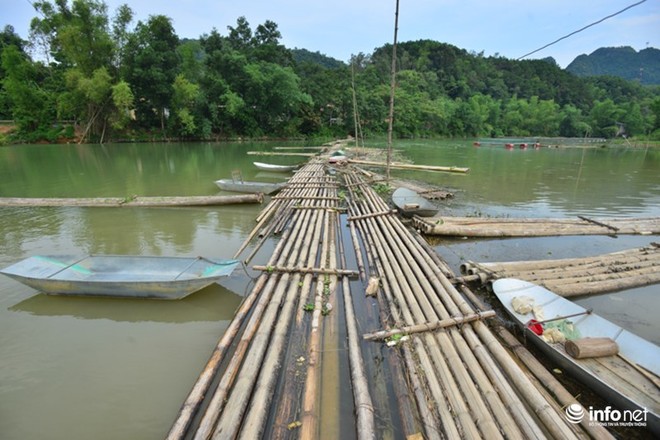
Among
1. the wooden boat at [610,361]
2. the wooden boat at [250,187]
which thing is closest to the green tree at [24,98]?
the wooden boat at [250,187]

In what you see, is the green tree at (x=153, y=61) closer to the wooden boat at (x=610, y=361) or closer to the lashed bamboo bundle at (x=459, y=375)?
the lashed bamboo bundle at (x=459, y=375)

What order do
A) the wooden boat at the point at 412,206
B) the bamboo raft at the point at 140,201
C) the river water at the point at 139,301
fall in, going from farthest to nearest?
1. the bamboo raft at the point at 140,201
2. the wooden boat at the point at 412,206
3. the river water at the point at 139,301

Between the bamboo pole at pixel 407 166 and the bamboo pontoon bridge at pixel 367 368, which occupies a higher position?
the bamboo pole at pixel 407 166

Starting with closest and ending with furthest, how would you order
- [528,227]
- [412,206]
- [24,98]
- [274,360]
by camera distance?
[274,360] → [528,227] → [412,206] → [24,98]

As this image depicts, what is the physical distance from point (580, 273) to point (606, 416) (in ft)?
11.4

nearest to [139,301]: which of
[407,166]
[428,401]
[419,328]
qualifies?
[419,328]

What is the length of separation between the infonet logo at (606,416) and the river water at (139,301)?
2.33 meters

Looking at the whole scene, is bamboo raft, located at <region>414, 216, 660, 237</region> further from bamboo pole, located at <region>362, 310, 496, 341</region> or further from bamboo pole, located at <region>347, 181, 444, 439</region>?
bamboo pole, located at <region>347, 181, 444, 439</region>

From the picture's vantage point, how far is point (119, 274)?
16.7 feet

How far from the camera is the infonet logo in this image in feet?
9.11

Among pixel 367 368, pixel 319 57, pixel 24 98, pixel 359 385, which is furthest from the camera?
pixel 319 57

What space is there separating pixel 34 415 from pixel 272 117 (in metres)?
41.4

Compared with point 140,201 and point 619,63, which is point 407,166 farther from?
point 619,63

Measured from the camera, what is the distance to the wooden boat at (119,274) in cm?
467
